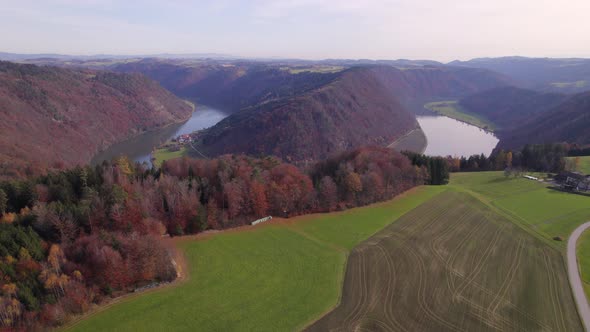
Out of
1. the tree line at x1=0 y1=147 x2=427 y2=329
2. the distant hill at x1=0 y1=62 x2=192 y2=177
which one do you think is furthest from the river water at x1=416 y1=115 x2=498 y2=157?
the distant hill at x1=0 y1=62 x2=192 y2=177

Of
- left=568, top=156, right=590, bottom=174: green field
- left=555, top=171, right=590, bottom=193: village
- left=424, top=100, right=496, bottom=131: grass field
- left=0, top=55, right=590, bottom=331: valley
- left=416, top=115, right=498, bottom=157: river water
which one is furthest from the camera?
left=424, top=100, right=496, bottom=131: grass field

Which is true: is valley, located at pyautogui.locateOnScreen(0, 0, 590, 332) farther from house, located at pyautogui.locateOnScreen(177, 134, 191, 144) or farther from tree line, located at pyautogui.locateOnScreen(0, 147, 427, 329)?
house, located at pyautogui.locateOnScreen(177, 134, 191, 144)

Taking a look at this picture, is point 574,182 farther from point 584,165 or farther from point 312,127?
point 312,127

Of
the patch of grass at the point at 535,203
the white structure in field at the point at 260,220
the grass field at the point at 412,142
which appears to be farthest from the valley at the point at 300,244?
the grass field at the point at 412,142

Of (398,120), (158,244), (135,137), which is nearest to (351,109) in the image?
(398,120)

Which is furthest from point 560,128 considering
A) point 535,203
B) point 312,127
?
point 535,203

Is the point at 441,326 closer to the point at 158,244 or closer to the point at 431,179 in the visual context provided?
the point at 158,244
